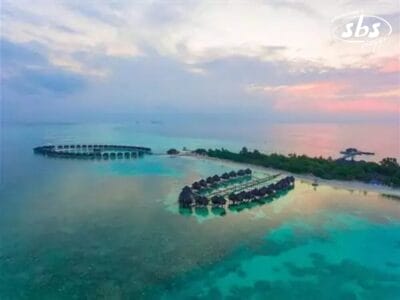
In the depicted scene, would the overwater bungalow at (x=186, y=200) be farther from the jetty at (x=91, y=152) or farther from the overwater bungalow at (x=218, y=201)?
the jetty at (x=91, y=152)

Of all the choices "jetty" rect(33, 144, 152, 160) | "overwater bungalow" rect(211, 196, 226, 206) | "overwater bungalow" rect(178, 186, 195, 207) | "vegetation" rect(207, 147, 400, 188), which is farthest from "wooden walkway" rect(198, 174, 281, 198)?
"jetty" rect(33, 144, 152, 160)

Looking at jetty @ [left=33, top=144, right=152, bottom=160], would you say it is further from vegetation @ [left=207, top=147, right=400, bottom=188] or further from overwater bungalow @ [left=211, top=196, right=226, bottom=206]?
overwater bungalow @ [left=211, top=196, right=226, bottom=206]

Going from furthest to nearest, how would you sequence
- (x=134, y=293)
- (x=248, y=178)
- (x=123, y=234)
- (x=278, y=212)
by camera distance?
(x=248, y=178), (x=278, y=212), (x=123, y=234), (x=134, y=293)

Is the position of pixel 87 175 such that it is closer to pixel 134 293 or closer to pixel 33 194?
pixel 33 194

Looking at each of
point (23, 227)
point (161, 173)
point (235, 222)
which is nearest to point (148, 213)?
point (235, 222)

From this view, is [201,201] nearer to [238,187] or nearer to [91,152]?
[238,187]

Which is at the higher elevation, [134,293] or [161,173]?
[161,173]

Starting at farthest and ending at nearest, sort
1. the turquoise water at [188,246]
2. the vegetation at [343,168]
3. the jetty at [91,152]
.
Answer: the jetty at [91,152], the vegetation at [343,168], the turquoise water at [188,246]

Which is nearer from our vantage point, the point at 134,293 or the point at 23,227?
the point at 134,293

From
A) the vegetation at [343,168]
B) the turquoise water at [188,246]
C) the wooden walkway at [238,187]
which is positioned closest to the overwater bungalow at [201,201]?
the turquoise water at [188,246]
